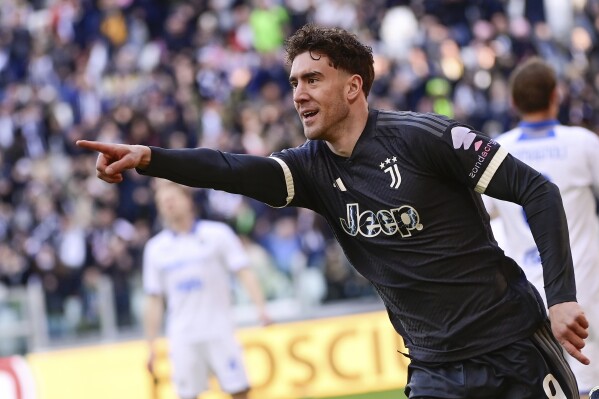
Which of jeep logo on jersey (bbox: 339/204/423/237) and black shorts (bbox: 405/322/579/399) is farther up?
jeep logo on jersey (bbox: 339/204/423/237)

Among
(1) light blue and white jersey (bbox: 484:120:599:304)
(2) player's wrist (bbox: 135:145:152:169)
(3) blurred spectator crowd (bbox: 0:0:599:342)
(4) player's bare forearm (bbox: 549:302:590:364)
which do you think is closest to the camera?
(4) player's bare forearm (bbox: 549:302:590:364)

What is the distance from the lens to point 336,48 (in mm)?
4980

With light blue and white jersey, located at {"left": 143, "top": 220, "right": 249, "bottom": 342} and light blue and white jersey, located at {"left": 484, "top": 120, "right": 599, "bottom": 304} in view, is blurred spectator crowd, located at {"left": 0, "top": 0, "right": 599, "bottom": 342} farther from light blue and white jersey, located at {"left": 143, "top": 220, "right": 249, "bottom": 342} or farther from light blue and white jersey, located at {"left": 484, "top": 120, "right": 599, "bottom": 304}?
light blue and white jersey, located at {"left": 484, "top": 120, "right": 599, "bottom": 304}

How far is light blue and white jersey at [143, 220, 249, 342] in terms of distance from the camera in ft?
34.3

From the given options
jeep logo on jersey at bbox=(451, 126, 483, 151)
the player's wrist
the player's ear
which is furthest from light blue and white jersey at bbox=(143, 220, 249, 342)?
jeep logo on jersey at bbox=(451, 126, 483, 151)

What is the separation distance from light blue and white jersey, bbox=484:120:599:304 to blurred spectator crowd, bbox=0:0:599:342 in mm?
7574

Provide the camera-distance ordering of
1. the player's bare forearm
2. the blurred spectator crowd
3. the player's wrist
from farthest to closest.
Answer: the blurred spectator crowd < the player's wrist < the player's bare forearm

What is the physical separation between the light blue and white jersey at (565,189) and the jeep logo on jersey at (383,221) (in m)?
2.01

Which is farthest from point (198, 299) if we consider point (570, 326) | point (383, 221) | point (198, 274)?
point (570, 326)

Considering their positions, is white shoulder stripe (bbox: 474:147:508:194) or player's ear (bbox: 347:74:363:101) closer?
white shoulder stripe (bbox: 474:147:508:194)

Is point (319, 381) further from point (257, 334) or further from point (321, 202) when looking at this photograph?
point (321, 202)

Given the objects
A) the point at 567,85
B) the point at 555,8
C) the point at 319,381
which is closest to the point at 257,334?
the point at 319,381

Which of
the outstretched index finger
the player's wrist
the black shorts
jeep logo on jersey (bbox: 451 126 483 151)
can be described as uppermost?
the outstretched index finger

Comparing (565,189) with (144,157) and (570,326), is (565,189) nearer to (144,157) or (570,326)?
(570,326)
